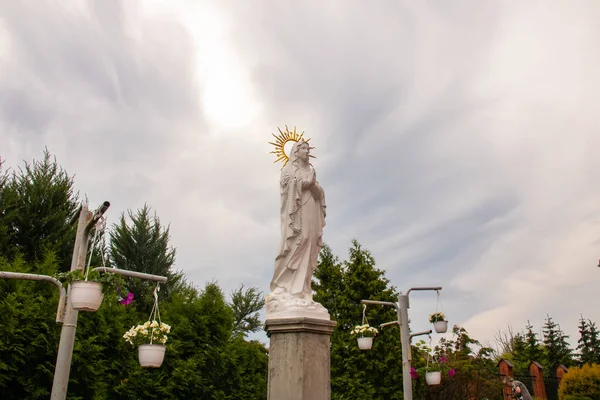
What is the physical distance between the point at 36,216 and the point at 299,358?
585 inches

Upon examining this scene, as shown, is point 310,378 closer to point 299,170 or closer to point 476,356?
point 299,170

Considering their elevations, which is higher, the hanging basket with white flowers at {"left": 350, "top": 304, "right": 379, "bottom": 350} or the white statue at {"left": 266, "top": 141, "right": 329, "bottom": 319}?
the white statue at {"left": 266, "top": 141, "right": 329, "bottom": 319}

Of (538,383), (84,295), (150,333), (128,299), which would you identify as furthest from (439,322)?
(538,383)

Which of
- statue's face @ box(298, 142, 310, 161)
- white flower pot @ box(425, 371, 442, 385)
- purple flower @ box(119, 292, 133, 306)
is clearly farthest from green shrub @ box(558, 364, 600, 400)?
statue's face @ box(298, 142, 310, 161)

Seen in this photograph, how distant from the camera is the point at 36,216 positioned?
58.5 feet

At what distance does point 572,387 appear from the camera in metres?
19.8

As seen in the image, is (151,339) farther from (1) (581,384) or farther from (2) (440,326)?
(1) (581,384)

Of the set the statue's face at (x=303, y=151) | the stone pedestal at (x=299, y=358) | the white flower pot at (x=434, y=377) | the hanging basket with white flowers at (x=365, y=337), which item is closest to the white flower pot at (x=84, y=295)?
the stone pedestal at (x=299, y=358)

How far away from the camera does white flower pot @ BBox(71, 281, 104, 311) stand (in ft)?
16.9

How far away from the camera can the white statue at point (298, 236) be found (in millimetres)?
7027

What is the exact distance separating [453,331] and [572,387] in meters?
5.51

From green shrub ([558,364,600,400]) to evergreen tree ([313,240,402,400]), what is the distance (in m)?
7.35

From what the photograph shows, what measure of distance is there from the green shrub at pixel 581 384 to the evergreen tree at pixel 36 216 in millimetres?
19623

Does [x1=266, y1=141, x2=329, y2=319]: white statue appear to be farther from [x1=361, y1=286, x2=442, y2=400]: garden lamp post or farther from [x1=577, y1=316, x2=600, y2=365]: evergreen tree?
[x1=577, y1=316, x2=600, y2=365]: evergreen tree
